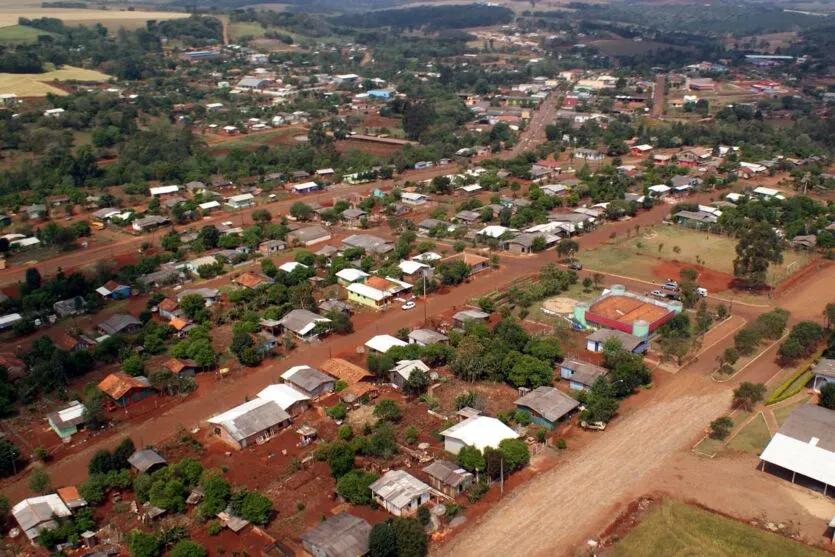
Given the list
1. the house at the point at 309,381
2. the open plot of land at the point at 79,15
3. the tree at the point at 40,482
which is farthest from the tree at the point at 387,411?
the open plot of land at the point at 79,15

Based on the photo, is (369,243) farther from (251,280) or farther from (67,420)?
(67,420)

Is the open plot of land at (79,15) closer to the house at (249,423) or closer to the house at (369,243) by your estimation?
the house at (369,243)

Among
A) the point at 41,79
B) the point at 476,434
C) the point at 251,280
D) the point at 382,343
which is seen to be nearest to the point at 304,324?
the point at 382,343

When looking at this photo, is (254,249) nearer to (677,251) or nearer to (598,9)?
(677,251)

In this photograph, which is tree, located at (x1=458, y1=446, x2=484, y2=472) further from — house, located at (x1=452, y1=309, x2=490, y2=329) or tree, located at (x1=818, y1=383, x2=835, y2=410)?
tree, located at (x1=818, y1=383, x2=835, y2=410)

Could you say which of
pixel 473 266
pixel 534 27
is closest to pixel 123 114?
pixel 473 266
